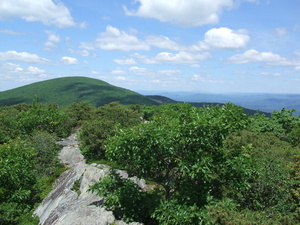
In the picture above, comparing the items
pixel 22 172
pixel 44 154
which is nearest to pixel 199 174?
pixel 22 172

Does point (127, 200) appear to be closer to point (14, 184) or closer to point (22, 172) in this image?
point (22, 172)

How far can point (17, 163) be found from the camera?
15914mm

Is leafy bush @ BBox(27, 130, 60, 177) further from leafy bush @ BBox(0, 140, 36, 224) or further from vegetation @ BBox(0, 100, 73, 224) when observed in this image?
leafy bush @ BBox(0, 140, 36, 224)

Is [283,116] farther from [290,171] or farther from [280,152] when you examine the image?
[290,171]

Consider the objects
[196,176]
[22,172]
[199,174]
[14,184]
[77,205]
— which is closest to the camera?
[199,174]

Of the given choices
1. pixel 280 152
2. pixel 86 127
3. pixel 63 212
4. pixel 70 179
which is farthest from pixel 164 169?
pixel 86 127

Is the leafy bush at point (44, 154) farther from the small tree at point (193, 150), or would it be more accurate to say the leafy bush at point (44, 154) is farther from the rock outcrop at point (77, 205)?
the small tree at point (193, 150)

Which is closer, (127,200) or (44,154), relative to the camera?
(127,200)

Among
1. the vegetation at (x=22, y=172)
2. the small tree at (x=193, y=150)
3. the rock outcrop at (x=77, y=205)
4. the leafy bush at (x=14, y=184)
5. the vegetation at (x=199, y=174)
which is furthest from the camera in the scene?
the vegetation at (x=22, y=172)

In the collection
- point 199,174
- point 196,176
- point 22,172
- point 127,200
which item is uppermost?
point 199,174

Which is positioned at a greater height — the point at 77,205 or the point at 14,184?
the point at 77,205

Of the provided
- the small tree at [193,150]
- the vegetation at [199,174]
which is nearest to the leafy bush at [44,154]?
the vegetation at [199,174]

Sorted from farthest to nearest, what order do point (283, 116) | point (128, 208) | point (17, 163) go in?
point (283, 116)
point (17, 163)
point (128, 208)

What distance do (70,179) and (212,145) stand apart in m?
11.7
